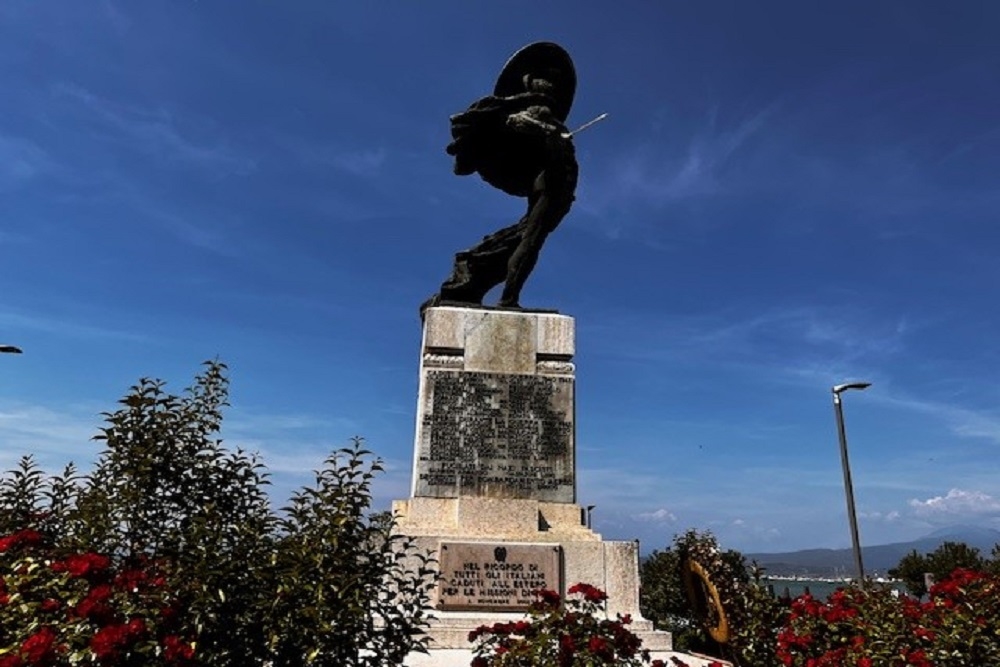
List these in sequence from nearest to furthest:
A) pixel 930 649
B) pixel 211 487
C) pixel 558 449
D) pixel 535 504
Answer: pixel 211 487 → pixel 930 649 → pixel 535 504 → pixel 558 449

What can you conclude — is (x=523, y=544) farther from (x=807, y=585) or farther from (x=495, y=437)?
(x=807, y=585)

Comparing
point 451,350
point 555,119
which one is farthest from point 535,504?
point 555,119

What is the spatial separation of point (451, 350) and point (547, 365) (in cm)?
134

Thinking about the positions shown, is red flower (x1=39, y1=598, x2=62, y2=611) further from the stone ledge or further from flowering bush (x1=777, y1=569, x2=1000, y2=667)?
flowering bush (x1=777, y1=569, x2=1000, y2=667)

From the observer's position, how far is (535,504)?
8.70 metres

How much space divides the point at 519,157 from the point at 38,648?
960cm

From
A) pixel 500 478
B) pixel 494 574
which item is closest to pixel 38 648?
pixel 494 574

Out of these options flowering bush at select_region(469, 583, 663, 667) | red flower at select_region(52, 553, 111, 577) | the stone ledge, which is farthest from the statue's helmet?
red flower at select_region(52, 553, 111, 577)

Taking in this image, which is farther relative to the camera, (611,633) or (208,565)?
(611,633)

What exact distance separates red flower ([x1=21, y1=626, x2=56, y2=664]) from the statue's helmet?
388 inches

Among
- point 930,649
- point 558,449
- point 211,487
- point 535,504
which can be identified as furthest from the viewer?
point 558,449

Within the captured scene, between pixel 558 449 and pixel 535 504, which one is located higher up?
pixel 558 449

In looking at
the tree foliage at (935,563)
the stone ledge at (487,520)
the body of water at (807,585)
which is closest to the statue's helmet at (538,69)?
the stone ledge at (487,520)

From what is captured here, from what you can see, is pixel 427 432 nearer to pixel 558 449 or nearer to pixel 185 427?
pixel 558 449
